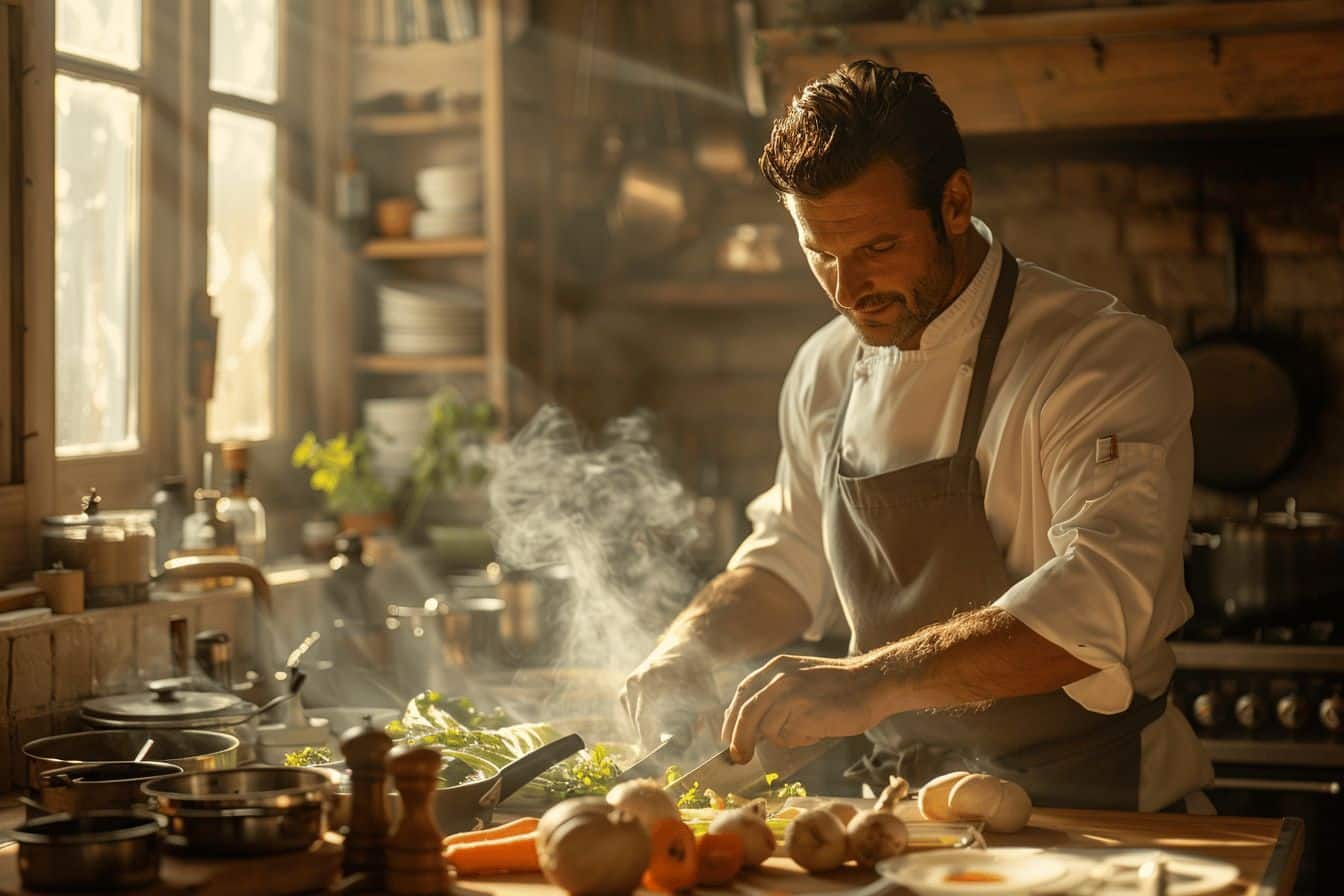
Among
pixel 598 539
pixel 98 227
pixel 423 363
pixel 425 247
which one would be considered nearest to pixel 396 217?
pixel 425 247

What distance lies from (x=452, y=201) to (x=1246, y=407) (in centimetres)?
231

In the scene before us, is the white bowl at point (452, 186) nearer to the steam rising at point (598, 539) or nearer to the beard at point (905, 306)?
the steam rising at point (598, 539)

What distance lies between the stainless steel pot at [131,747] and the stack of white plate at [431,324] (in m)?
2.30

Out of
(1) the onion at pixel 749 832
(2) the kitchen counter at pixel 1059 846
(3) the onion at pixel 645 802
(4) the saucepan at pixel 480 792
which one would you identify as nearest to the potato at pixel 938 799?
(2) the kitchen counter at pixel 1059 846

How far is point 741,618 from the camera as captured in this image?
9.14 ft

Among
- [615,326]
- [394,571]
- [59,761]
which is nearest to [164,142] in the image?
[394,571]

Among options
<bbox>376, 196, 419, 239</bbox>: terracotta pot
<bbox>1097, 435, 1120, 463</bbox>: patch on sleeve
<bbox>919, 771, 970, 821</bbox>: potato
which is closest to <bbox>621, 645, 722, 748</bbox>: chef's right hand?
<bbox>919, 771, 970, 821</bbox>: potato

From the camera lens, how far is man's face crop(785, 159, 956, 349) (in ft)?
8.02

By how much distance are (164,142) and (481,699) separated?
164 cm

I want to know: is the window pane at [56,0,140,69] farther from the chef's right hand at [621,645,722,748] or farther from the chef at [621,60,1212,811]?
the chef's right hand at [621,645,722,748]

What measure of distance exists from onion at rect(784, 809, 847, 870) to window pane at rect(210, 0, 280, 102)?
2934mm

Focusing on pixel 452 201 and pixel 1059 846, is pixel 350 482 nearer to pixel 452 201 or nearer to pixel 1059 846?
pixel 452 201

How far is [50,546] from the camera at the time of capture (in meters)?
2.88

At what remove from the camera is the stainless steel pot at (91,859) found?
1645 mm
